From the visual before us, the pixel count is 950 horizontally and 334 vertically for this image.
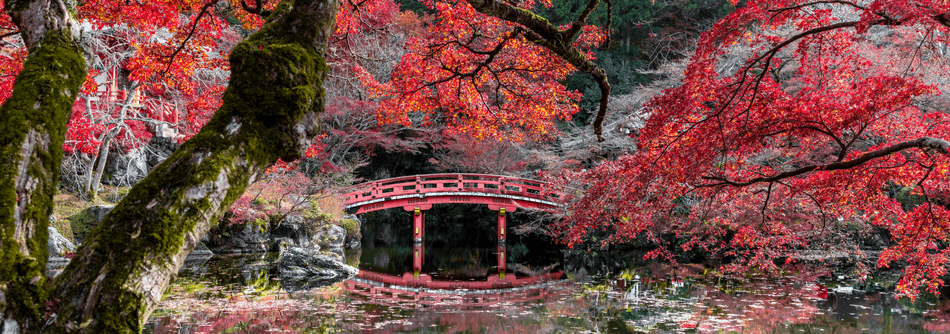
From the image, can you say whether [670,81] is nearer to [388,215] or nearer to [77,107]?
[388,215]

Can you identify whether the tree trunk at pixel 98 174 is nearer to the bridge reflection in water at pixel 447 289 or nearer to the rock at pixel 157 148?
the rock at pixel 157 148

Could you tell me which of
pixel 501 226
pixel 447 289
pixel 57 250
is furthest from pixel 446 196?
pixel 57 250

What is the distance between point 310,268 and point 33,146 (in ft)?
26.7

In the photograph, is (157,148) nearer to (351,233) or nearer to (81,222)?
(81,222)

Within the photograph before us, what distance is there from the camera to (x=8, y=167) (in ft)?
6.41

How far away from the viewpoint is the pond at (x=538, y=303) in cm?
630

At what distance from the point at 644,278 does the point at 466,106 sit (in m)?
5.39

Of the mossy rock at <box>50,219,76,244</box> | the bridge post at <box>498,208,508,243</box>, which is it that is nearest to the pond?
the mossy rock at <box>50,219,76,244</box>

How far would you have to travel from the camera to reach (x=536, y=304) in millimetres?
7824

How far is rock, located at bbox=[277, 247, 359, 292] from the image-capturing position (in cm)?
939

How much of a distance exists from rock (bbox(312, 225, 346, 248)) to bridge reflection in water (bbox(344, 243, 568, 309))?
3.19m

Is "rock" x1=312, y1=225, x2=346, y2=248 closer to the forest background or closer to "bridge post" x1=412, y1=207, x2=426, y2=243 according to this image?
the forest background

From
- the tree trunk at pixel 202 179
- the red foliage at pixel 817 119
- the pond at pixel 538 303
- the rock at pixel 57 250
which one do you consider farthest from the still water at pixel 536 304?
the tree trunk at pixel 202 179

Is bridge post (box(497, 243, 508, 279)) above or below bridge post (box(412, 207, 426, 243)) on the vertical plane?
below
